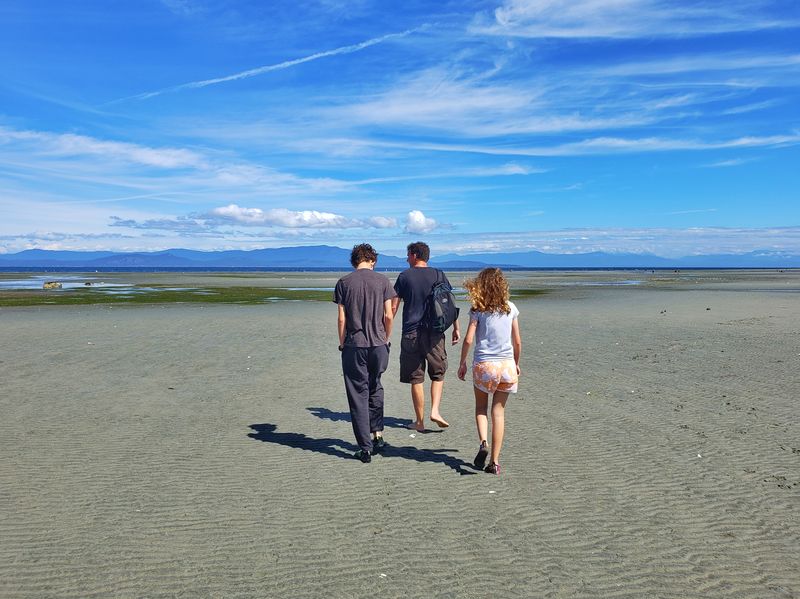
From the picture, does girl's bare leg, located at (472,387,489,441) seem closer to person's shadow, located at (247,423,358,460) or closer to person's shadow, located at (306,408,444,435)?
person's shadow, located at (247,423,358,460)

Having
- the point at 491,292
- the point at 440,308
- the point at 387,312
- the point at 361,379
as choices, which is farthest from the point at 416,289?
the point at 491,292

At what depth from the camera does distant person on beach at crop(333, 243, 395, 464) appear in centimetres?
766

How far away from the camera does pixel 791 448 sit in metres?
8.13

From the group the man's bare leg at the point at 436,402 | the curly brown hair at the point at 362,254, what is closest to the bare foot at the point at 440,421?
the man's bare leg at the point at 436,402

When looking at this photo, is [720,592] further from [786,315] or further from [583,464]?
[786,315]

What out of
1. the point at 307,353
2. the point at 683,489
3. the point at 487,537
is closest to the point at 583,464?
the point at 683,489

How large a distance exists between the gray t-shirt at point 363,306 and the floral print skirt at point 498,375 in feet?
4.52

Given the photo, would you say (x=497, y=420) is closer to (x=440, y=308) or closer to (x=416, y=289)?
(x=440, y=308)

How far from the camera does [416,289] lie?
336 inches

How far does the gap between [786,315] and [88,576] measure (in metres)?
29.2

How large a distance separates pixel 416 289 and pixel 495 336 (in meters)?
1.81

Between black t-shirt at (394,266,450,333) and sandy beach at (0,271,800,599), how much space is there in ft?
5.55

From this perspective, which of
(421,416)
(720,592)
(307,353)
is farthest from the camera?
(307,353)

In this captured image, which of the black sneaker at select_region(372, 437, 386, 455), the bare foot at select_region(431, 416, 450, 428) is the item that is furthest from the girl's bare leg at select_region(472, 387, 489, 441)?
the bare foot at select_region(431, 416, 450, 428)
